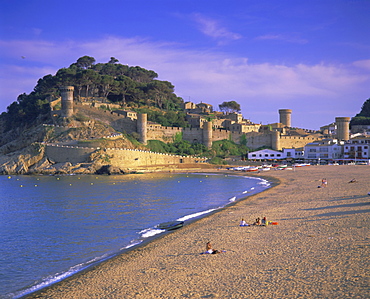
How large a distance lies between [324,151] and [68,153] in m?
37.7

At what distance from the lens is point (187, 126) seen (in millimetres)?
62219

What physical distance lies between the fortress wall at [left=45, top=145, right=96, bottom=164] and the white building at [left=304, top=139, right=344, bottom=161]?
33.5 m

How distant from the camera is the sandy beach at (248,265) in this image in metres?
7.88

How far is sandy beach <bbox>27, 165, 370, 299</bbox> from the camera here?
7.88 m

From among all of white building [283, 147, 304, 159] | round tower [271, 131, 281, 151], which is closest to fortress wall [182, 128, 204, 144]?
round tower [271, 131, 281, 151]

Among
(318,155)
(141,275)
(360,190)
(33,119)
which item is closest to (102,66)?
(33,119)

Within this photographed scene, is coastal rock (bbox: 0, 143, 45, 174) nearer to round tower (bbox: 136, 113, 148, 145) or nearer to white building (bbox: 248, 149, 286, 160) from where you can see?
round tower (bbox: 136, 113, 148, 145)

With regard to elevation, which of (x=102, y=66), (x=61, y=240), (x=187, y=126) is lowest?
(x=61, y=240)

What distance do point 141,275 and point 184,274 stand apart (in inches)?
45.1

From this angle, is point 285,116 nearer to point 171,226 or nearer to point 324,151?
point 324,151

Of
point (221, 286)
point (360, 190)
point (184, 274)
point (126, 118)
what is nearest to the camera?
point (221, 286)

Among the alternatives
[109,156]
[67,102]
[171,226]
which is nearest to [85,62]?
[67,102]

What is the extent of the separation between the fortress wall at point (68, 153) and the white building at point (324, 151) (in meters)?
33.5

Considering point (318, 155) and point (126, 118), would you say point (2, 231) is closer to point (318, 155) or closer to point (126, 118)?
point (126, 118)
